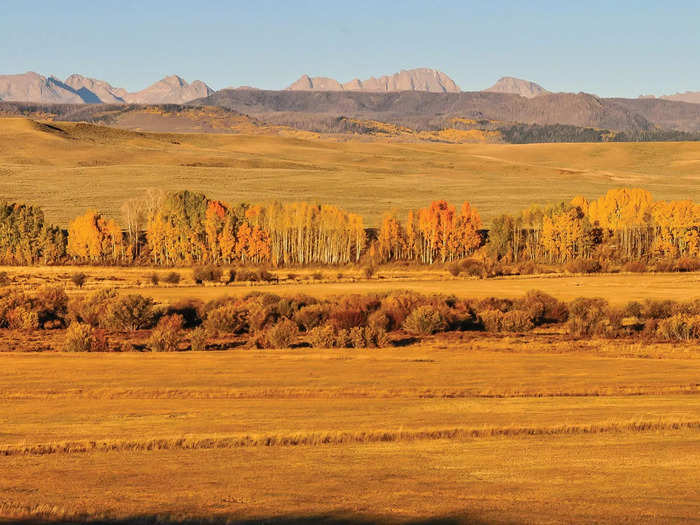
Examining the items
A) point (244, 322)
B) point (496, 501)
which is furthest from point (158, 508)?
point (244, 322)

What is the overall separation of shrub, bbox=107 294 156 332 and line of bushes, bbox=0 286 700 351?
0.18 feet

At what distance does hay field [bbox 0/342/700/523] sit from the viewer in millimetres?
15516

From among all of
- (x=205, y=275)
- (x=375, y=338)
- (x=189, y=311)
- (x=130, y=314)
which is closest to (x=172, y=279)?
(x=205, y=275)

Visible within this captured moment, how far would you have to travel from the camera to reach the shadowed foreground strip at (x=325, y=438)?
20578 mm

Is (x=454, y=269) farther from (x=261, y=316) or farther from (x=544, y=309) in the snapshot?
(x=261, y=316)

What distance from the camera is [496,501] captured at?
15.7m

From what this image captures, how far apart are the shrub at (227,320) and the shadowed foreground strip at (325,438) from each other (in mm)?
25025

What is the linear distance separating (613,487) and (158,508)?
8604 millimetres

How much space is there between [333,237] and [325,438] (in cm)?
6675

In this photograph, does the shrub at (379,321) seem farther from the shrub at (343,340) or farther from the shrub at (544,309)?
the shrub at (544,309)

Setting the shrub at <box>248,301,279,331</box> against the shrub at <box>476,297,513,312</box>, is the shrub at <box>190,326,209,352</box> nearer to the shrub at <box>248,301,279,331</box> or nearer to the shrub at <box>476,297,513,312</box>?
the shrub at <box>248,301,279,331</box>

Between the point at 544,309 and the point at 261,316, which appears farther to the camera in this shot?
the point at 544,309

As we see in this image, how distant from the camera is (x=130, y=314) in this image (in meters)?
47.8

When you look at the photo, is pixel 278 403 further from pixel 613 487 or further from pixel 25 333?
pixel 25 333
